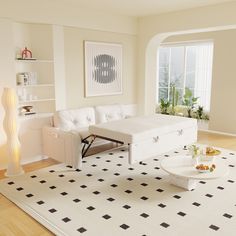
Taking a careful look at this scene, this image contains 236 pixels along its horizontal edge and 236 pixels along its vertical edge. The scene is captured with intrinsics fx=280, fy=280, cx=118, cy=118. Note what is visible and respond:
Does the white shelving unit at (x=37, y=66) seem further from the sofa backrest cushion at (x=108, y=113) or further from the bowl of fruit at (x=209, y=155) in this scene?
the bowl of fruit at (x=209, y=155)

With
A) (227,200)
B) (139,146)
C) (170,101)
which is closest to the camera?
(227,200)

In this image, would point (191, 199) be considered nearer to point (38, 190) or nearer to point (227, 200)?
point (227, 200)

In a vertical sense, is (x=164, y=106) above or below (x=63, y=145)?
above

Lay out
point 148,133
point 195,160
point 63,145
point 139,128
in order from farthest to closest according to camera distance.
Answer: point 63,145 → point 139,128 → point 148,133 → point 195,160

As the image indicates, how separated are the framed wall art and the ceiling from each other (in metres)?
0.69

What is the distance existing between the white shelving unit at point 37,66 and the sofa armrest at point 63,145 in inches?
21.7

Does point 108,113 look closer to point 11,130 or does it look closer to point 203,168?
point 11,130

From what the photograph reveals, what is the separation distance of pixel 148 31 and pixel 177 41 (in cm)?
174

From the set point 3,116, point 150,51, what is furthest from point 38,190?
point 150,51

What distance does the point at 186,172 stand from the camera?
3.60 metres

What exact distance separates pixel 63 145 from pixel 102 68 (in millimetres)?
2018

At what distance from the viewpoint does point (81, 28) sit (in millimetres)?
5355

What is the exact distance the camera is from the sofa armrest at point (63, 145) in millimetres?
4395

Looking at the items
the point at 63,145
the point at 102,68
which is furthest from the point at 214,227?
the point at 102,68
